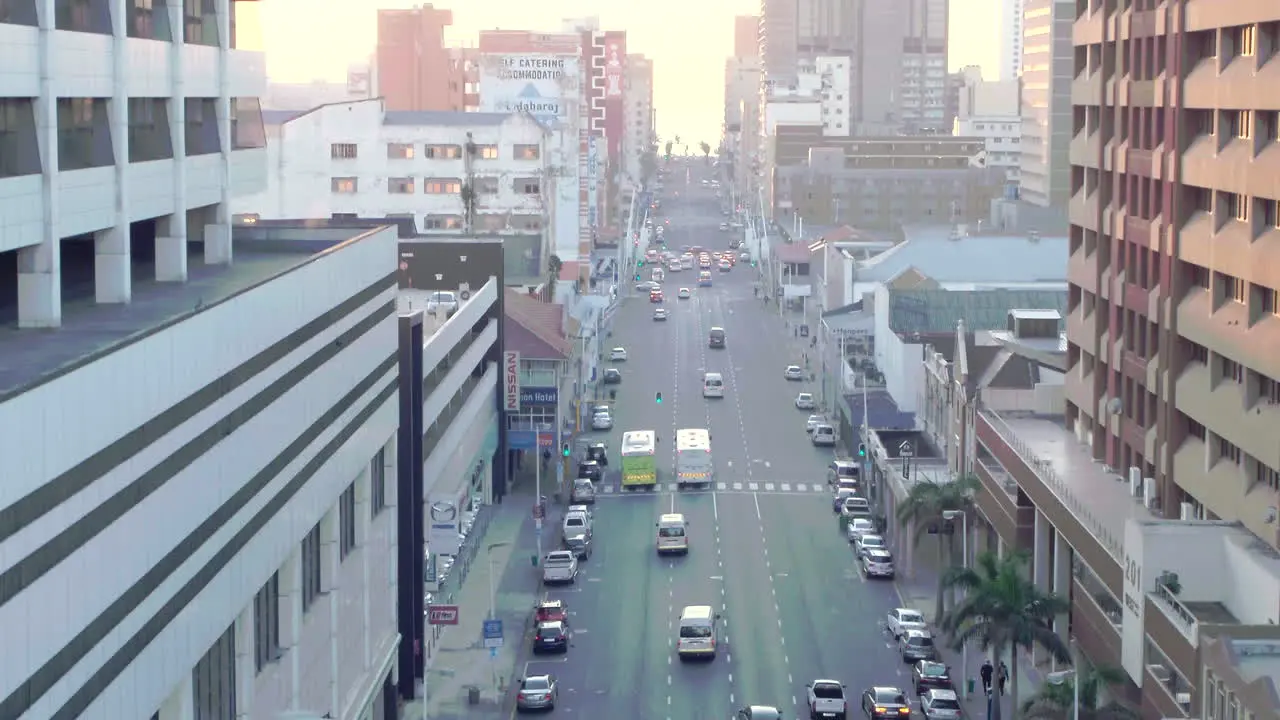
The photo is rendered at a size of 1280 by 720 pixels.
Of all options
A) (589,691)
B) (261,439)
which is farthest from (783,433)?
(261,439)

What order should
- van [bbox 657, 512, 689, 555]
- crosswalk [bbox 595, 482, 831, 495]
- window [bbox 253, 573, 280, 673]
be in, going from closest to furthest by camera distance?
window [bbox 253, 573, 280, 673] → van [bbox 657, 512, 689, 555] → crosswalk [bbox 595, 482, 831, 495]

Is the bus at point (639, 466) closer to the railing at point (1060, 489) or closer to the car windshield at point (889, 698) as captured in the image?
the railing at point (1060, 489)

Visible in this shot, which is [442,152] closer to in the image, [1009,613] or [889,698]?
[889,698]

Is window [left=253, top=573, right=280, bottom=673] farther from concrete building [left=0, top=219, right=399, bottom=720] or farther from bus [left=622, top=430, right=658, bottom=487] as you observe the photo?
bus [left=622, top=430, right=658, bottom=487]

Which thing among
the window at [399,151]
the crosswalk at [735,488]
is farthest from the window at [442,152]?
the crosswalk at [735,488]

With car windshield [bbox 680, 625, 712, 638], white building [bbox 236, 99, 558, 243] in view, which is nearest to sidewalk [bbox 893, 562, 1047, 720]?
car windshield [bbox 680, 625, 712, 638]

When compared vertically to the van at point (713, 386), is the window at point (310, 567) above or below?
above
